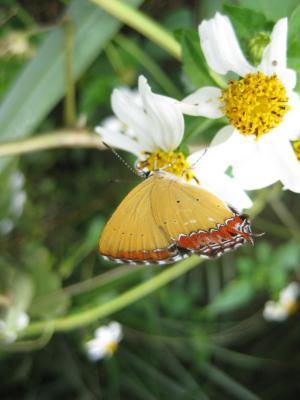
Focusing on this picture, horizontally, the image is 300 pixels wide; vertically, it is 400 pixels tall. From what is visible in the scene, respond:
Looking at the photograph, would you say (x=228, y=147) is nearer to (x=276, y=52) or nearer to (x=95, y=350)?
(x=276, y=52)

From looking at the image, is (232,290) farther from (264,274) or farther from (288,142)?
(288,142)

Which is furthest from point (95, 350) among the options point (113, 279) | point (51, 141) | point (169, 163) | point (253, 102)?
point (253, 102)

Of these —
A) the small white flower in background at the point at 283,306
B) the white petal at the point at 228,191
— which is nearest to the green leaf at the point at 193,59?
the white petal at the point at 228,191

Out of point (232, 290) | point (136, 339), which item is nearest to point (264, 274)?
point (232, 290)

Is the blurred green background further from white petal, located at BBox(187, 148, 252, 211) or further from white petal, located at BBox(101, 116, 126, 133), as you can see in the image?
white petal, located at BBox(187, 148, 252, 211)

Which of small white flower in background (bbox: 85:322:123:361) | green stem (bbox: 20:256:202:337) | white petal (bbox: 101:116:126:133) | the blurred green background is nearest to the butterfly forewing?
green stem (bbox: 20:256:202:337)
